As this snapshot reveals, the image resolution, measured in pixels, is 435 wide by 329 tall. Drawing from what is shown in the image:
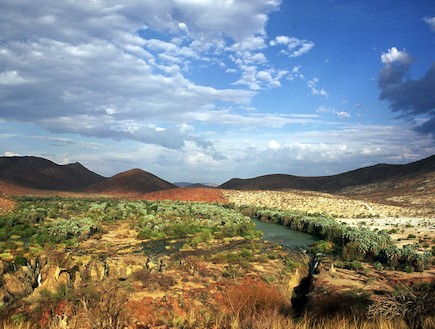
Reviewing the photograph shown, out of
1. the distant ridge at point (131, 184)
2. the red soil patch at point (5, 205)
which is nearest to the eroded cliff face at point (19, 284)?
the red soil patch at point (5, 205)

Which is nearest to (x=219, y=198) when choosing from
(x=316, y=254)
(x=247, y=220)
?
(x=247, y=220)

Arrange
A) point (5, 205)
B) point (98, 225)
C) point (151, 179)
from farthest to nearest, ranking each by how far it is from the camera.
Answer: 1. point (151, 179)
2. point (5, 205)
3. point (98, 225)

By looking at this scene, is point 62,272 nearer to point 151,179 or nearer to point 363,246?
point 363,246

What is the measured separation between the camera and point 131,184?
75.8 m

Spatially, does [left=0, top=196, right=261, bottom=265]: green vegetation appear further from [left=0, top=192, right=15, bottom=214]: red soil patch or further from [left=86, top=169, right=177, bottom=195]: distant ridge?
[left=86, top=169, right=177, bottom=195]: distant ridge

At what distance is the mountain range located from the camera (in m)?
71.8

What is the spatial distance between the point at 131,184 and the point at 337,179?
181 feet

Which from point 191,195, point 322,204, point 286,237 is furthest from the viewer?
point 191,195

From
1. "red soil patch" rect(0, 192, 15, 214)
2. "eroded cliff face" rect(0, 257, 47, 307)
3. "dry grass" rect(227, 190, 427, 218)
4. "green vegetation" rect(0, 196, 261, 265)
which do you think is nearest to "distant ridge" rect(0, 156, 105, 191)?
"red soil patch" rect(0, 192, 15, 214)

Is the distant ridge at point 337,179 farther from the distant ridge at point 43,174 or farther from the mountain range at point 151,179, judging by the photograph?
the distant ridge at point 43,174

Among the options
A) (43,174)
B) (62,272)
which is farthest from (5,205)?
(43,174)

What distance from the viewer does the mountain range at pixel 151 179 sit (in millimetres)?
71812

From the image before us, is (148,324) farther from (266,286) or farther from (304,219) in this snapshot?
(304,219)

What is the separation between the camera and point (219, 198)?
177 feet
